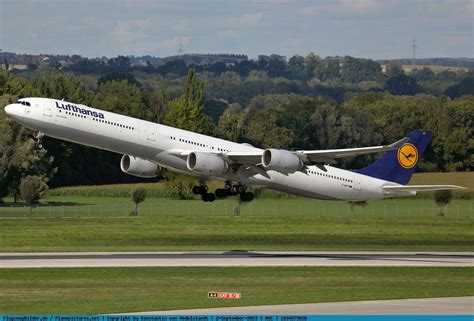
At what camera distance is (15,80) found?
12525cm

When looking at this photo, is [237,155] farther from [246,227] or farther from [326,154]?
[246,227]

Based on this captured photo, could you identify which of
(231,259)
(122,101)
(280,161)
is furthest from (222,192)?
(122,101)

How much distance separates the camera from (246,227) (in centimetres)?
7550

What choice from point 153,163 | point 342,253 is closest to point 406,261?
point 342,253

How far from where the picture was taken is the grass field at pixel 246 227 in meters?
65.9

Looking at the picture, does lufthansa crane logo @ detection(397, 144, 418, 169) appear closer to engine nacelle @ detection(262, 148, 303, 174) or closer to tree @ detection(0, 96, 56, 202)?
engine nacelle @ detection(262, 148, 303, 174)

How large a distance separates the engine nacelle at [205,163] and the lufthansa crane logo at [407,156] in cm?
1603

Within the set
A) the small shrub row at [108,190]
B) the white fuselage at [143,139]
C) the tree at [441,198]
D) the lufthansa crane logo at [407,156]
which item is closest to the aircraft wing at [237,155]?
the white fuselage at [143,139]

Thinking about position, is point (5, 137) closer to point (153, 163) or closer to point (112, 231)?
point (112, 231)

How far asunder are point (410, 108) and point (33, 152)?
5025cm

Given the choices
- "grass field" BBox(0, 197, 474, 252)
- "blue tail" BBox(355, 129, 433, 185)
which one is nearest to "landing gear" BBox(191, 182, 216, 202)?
"grass field" BBox(0, 197, 474, 252)

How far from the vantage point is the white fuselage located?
2229 inches

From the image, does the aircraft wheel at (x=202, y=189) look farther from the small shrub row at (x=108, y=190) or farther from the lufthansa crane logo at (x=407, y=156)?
the small shrub row at (x=108, y=190)

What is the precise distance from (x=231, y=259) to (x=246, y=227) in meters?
18.9
